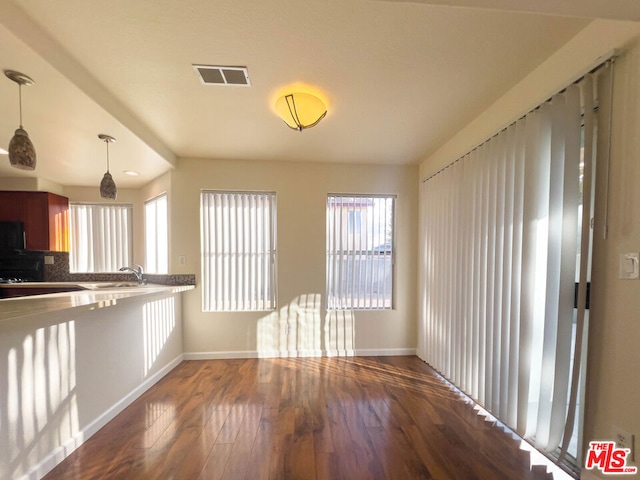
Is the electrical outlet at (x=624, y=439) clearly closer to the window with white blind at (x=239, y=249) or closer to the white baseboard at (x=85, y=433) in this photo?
the window with white blind at (x=239, y=249)

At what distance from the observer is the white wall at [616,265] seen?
117cm

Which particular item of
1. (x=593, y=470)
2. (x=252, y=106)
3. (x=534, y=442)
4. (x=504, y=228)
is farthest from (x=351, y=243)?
(x=593, y=470)

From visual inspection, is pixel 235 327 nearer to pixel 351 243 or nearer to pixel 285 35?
pixel 351 243

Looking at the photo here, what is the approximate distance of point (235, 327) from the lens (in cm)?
319

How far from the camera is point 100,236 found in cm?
386

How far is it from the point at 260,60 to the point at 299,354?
10.1 ft

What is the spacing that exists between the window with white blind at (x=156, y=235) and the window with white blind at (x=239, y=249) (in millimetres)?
626

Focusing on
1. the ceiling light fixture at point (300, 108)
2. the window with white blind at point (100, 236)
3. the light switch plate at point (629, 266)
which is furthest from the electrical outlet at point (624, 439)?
the window with white blind at point (100, 236)

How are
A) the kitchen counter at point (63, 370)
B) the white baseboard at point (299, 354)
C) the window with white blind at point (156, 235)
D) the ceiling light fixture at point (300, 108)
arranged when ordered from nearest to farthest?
the kitchen counter at point (63, 370)
the ceiling light fixture at point (300, 108)
the white baseboard at point (299, 354)
the window with white blind at point (156, 235)

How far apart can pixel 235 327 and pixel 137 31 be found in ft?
9.47

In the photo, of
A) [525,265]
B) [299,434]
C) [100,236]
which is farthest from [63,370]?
[525,265]

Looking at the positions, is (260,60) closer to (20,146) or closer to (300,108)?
(300,108)

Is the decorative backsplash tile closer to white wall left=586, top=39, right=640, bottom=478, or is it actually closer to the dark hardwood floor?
the dark hardwood floor

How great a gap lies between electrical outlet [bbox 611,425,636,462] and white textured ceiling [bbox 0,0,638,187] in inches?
73.7
